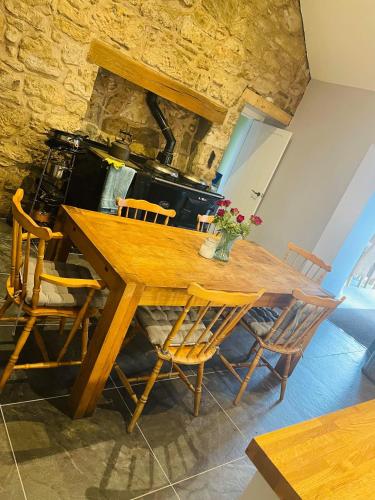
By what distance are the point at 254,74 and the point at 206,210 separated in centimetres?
197

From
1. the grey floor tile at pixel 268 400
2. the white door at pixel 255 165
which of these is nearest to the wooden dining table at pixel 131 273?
the grey floor tile at pixel 268 400

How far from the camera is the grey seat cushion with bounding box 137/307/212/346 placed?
5.80 feet

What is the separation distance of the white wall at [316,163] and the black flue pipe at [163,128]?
1783 mm

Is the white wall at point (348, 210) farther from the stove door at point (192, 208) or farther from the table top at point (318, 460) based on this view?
the table top at point (318, 460)

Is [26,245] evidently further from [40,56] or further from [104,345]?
[40,56]

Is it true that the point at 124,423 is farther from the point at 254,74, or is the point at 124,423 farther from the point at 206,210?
the point at 254,74

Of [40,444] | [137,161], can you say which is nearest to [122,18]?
[137,161]

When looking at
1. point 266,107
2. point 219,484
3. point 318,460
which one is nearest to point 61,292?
point 219,484

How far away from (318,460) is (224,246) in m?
1.56

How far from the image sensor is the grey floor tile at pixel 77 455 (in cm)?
138

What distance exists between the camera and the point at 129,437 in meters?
1.70

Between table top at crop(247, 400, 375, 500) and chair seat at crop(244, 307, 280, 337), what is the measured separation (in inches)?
56.1

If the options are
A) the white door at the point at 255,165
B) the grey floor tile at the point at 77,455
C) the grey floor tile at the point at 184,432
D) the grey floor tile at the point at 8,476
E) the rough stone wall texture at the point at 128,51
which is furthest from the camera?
the white door at the point at 255,165

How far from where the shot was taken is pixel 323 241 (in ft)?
14.3
